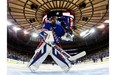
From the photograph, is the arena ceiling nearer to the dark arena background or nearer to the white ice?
the dark arena background

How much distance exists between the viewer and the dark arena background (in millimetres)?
2129

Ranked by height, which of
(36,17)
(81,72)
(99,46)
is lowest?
(81,72)

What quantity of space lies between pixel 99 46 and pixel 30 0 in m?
0.50

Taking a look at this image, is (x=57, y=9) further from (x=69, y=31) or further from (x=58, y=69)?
(x=58, y=69)

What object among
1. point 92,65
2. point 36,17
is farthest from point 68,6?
point 92,65

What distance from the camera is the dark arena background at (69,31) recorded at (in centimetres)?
213

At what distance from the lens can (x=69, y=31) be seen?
2.16m

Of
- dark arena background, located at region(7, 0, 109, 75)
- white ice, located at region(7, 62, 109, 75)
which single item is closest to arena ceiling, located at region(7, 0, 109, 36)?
dark arena background, located at region(7, 0, 109, 75)

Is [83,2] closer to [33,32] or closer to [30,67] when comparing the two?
[33,32]

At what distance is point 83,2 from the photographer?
2.12m

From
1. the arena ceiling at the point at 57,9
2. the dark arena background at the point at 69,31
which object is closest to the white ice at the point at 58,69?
the dark arena background at the point at 69,31

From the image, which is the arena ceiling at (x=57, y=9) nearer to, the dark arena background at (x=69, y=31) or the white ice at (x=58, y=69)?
the dark arena background at (x=69, y=31)

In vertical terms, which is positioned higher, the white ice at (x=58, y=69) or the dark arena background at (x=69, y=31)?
the dark arena background at (x=69, y=31)

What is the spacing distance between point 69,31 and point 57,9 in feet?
0.51
